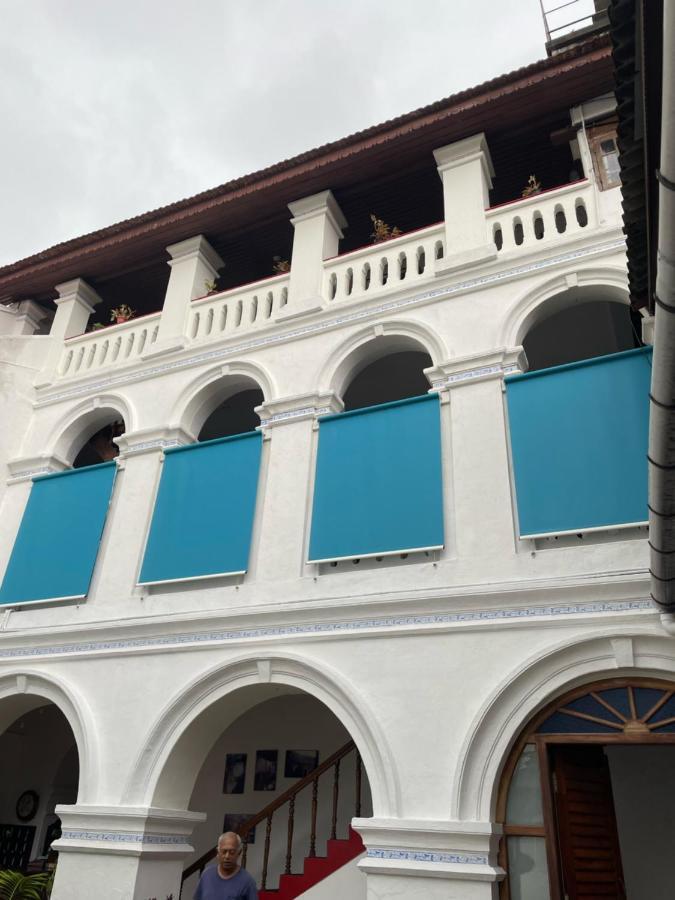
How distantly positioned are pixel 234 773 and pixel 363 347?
5.89 metres

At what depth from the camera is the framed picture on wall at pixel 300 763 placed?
916 centimetres

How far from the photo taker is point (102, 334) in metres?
11.1

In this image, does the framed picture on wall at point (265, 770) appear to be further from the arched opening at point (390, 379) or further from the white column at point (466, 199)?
the white column at point (466, 199)

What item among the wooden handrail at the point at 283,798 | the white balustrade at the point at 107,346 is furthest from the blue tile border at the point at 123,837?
the white balustrade at the point at 107,346

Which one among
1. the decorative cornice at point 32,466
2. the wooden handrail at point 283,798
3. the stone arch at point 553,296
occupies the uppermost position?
the stone arch at point 553,296

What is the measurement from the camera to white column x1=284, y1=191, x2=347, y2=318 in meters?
9.56

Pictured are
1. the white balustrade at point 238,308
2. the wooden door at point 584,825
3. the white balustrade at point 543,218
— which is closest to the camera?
the wooden door at point 584,825

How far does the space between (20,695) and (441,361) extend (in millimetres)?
6347

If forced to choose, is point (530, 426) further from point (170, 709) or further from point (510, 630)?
point (170, 709)

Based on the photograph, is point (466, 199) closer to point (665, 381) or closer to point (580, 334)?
point (580, 334)

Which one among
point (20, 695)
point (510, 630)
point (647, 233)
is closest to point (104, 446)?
point (20, 695)

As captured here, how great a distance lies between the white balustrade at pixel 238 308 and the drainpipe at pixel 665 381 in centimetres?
609

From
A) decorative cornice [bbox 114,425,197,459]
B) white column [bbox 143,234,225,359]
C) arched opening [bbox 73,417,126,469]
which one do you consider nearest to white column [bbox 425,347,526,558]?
decorative cornice [bbox 114,425,197,459]

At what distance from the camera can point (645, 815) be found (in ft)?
25.5
